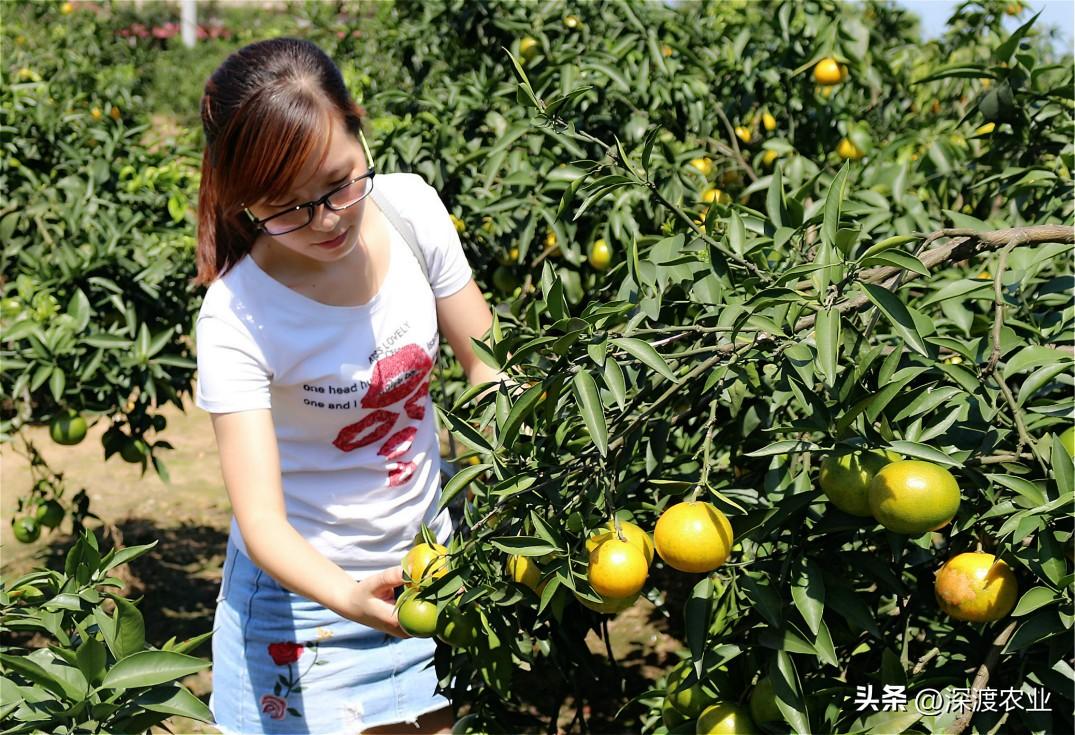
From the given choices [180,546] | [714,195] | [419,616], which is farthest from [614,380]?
[180,546]

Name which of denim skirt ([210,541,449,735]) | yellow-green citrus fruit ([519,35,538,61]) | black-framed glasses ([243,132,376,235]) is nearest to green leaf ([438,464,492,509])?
black-framed glasses ([243,132,376,235])

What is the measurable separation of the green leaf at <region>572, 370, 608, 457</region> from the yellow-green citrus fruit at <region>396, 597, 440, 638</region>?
0.36m

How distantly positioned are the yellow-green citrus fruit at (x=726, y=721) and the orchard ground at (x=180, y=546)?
3.78 ft

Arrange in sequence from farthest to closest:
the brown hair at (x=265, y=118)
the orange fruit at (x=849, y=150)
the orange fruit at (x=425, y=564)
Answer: the orange fruit at (x=849, y=150) → the brown hair at (x=265, y=118) → the orange fruit at (x=425, y=564)

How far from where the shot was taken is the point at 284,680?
1.70m

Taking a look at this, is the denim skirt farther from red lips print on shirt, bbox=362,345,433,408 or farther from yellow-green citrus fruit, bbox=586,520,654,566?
yellow-green citrus fruit, bbox=586,520,654,566

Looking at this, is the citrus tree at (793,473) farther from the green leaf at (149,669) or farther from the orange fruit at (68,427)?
the orange fruit at (68,427)

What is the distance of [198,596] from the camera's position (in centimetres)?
365

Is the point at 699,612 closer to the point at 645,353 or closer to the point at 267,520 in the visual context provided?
the point at 645,353

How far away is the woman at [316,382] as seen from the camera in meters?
1.47

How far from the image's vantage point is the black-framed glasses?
1.47 m

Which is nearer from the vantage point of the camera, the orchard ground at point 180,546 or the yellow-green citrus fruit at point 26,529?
the yellow-green citrus fruit at point 26,529

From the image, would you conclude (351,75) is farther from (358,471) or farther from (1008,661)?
(1008,661)

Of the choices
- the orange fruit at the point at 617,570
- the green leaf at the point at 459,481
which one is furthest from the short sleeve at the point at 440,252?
the orange fruit at the point at 617,570
